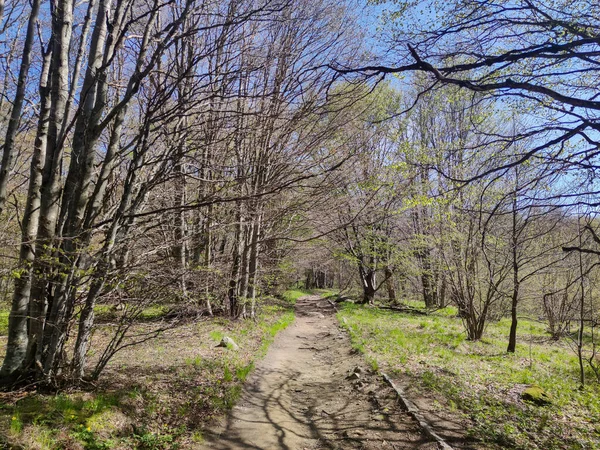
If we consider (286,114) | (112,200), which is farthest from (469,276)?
(112,200)

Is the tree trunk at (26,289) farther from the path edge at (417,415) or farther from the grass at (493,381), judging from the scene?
the grass at (493,381)

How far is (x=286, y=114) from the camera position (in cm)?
857

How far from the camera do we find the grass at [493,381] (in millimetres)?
4634

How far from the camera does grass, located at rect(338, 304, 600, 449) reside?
182 inches

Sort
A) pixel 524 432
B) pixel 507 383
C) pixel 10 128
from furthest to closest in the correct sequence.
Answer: pixel 507 383, pixel 10 128, pixel 524 432

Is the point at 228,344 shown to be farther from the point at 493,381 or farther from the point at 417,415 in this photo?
the point at 493,381

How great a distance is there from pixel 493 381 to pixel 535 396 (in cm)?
87

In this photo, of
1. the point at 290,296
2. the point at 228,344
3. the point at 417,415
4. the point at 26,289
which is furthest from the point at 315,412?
the point at 290,296

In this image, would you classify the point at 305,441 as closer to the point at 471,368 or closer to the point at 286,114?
the point at 471,368

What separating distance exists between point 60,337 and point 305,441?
3228mm

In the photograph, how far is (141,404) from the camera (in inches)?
178

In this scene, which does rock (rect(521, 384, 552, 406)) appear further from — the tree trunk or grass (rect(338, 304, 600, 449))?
the tree trunk

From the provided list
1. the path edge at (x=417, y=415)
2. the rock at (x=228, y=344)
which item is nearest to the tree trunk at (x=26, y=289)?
the rock at (x=228, y=344)

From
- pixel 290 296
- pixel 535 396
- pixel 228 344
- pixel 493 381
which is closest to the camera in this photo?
pixel 535 396
